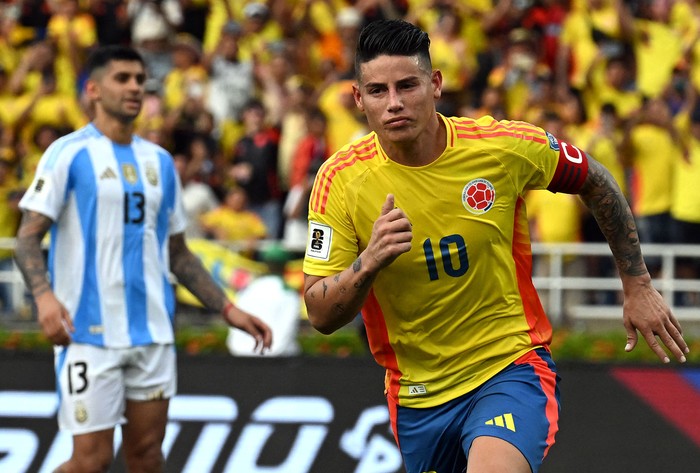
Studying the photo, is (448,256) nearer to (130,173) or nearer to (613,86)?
(130,173)

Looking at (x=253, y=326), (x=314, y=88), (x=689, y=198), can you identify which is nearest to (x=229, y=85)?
(x=314, y=88)

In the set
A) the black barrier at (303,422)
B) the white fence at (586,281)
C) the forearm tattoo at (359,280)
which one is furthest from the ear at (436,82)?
the white fence at (586,281)

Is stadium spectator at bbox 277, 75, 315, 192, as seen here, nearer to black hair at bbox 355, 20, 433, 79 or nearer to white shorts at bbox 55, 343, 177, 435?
white shorts at bbox 55, 343, 177, 435

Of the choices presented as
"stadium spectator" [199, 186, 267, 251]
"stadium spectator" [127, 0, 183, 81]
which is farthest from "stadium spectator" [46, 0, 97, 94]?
"stadium spectator" [199, 186, 267, 251]

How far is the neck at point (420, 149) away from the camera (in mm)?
5281

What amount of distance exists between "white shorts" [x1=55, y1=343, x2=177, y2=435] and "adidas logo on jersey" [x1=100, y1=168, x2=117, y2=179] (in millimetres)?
955

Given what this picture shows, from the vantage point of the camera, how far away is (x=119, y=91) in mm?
7309

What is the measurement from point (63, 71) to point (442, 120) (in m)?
10.7

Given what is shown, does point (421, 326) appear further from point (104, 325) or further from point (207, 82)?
point (207, 82)

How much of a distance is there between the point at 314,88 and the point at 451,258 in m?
9.16

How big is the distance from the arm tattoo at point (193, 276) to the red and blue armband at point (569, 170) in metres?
2.67

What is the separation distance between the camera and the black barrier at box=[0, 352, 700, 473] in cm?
862

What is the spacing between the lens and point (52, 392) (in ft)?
29.8

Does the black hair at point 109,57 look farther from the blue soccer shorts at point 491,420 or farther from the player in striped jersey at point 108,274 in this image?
the blue soccer shorts at point 491,420
